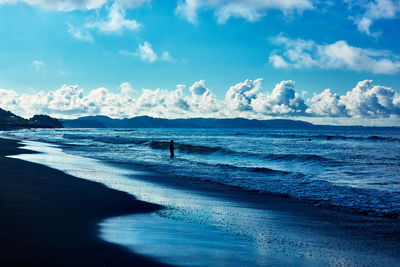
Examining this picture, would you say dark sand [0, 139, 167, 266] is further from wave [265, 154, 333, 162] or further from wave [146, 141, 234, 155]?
wave [146, 141, 234, 155]

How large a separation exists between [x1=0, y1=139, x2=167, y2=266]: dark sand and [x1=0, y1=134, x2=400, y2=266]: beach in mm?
14

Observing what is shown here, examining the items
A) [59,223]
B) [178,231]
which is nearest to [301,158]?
[178,231]

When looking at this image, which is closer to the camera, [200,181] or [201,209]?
[201,209]

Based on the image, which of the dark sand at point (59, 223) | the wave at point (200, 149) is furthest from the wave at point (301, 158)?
the dark sand at point (59, 223)

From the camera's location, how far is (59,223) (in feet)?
19.6

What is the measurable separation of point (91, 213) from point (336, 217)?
6483 mm

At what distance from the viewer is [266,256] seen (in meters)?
4.96

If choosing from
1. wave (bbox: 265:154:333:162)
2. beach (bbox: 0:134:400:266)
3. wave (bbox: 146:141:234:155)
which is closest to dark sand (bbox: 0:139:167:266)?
beach (bbox: 0:134:400:266)

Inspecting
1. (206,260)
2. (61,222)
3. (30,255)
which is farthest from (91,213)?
(206,260)

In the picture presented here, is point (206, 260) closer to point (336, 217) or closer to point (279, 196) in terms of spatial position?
point (336, 217)

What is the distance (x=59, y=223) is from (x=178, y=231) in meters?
2.34

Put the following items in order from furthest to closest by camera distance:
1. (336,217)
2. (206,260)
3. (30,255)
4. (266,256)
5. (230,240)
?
(336,217)
(230,240)
(266,256)
(206,260)
(30,255)

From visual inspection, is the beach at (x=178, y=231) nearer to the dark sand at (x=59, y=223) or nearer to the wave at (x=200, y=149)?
the dark sand at (x=59, y=223)

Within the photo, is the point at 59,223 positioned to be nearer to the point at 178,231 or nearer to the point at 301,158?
the point at 178,231
